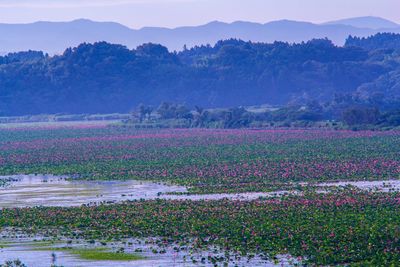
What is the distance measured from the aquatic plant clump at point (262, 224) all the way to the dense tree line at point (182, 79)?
108m

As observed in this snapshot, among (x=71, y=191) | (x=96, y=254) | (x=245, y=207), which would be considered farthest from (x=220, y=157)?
(x=96, y=254)

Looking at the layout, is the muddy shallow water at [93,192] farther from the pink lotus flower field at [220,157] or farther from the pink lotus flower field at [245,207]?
the pink lotus flower field at [220,157]

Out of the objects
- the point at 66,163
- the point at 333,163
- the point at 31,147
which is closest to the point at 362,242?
the point at 333,163

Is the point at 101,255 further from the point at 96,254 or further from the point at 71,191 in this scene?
the point at 71,191

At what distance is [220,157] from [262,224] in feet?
84.6

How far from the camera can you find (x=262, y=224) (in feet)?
96.2

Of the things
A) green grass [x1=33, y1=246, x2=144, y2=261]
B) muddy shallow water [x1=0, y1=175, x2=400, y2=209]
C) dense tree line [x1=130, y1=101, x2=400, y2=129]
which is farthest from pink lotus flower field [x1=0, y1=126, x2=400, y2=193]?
green grass [x1=33, y1=246, x2=144, y2=261]

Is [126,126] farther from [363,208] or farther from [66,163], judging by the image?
[363,208]

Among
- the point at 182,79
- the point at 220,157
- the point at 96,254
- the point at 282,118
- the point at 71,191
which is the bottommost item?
the point at 282,118

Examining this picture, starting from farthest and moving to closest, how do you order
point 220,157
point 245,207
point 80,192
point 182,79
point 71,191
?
point 182,79, point 220,157, point 71,191, point 80,192, point 245,207

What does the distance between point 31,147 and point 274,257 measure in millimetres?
47368

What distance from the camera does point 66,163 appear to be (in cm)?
5644

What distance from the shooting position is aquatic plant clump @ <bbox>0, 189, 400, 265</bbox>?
2594 centimetres

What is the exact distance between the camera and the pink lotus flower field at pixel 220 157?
43375 millimetres
